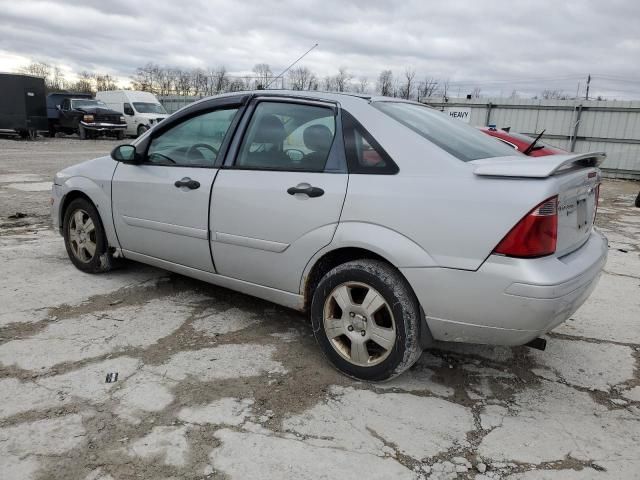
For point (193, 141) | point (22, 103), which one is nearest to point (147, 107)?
point (22, 103)

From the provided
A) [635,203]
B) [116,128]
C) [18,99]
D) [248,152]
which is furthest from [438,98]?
[248,152]

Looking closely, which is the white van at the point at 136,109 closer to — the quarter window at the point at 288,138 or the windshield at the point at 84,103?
the windshield at the point at 84,103

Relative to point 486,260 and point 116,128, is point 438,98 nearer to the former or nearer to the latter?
point 116,128

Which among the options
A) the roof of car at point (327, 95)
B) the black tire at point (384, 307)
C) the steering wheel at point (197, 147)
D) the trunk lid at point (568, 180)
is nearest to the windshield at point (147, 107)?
the steering wheel at point (197, 147)

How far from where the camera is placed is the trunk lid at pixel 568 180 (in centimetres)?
244

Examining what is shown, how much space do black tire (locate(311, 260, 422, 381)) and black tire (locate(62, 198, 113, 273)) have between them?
90.9 inches

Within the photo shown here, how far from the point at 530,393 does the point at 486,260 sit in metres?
1.00

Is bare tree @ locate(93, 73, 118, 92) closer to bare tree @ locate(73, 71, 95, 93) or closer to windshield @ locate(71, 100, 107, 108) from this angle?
bare tree @ locate(73, 71, 95, 93)

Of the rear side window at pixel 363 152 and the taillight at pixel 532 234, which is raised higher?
the rear side window at pixel 363 152

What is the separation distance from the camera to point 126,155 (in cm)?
Result: 398

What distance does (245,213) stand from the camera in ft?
10.6

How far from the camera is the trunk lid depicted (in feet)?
7.99

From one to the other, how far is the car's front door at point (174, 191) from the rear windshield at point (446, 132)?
1.14m

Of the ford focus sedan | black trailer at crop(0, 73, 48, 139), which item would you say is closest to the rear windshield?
the ford focus sedan
